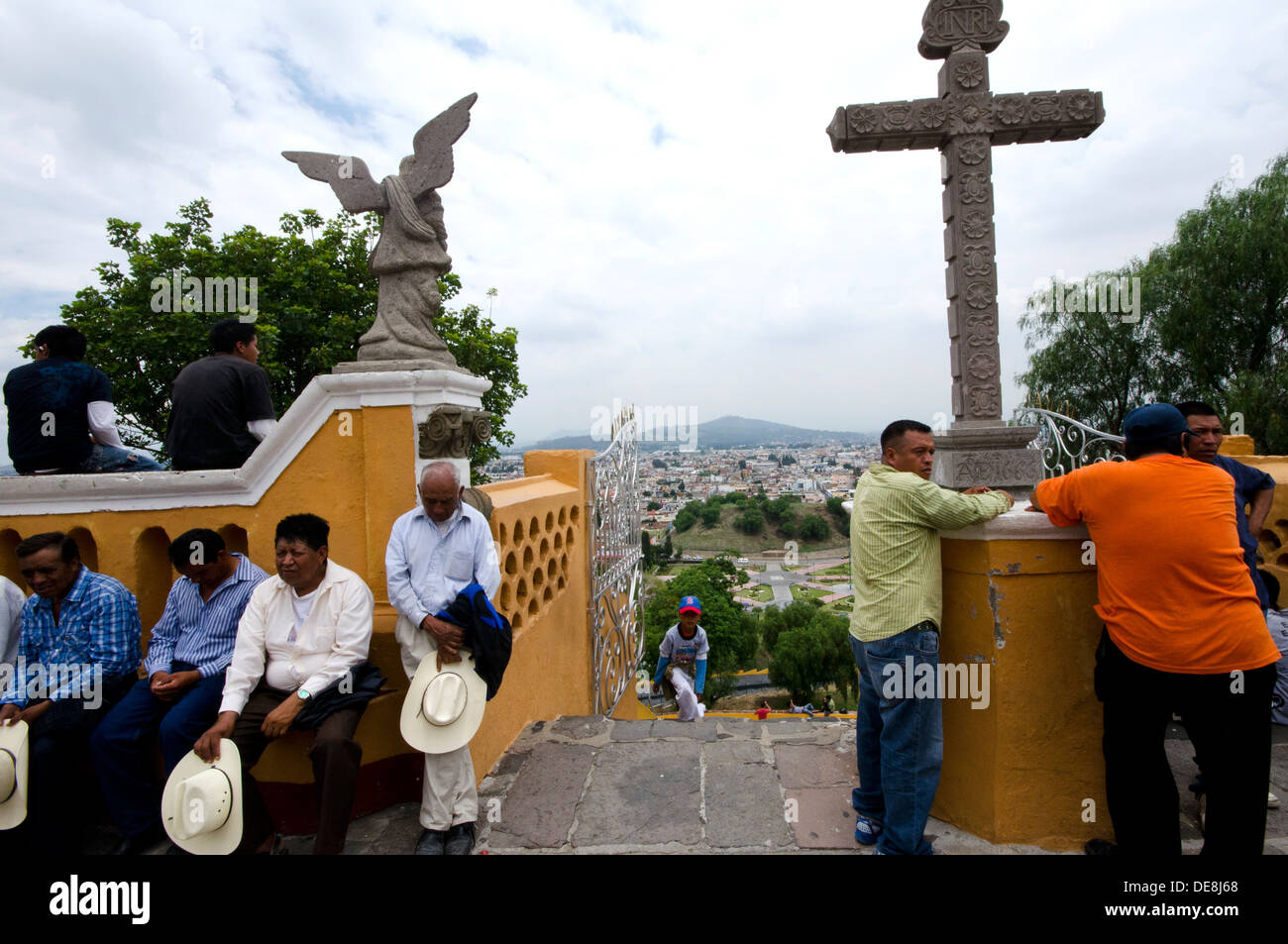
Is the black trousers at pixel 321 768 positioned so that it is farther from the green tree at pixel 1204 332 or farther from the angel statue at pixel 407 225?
the green tree at pixel 1204 332

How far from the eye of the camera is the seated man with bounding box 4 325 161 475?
140 inches

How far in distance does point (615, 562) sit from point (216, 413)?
138 inches

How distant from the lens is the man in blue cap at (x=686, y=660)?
19.7ft

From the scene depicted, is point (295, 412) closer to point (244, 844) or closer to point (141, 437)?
point (244, 844)

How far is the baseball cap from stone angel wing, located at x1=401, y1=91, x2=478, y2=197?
10.7ft

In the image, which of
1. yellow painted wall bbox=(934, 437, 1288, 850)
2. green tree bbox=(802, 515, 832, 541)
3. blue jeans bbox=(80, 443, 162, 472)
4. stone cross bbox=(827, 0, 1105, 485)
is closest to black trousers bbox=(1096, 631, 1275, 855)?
yellow painted wall bbox=(934, 437, 1288, 850)

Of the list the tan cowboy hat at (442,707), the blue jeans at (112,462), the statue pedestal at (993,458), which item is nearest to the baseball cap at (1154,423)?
the statue pedestal at (993,458)

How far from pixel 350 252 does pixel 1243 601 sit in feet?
61.5

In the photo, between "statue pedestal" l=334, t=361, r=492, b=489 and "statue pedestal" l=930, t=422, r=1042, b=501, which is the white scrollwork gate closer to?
"statue pedestal" l=334, t=361, r=492, b=489

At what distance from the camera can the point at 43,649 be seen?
312 cm

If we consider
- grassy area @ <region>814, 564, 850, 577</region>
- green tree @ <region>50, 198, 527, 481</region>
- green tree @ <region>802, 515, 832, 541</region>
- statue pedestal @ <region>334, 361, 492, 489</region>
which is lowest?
grassy area @ <region>814, 564, 850, 577</region>

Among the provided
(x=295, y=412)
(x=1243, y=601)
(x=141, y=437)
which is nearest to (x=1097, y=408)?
(x=1243, y=601)

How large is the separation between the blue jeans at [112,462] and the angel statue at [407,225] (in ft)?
5.13

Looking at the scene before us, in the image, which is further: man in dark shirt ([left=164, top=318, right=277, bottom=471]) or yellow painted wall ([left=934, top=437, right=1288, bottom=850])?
man in dark shirt ([left=164, top=318, right=277, bottom=471])
